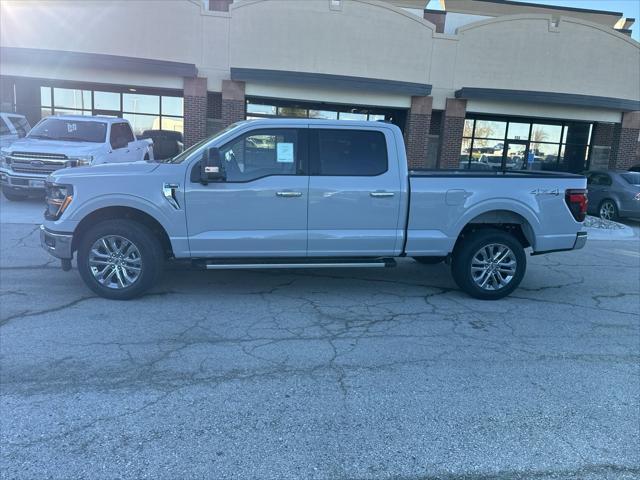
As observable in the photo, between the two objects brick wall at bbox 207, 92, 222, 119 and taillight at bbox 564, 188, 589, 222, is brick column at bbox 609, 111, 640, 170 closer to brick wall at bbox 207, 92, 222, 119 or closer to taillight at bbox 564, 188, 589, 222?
brick wall at bbox 207, 92, 222, 119

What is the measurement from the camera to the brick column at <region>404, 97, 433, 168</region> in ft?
61.1

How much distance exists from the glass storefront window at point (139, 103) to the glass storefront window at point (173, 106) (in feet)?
0.86

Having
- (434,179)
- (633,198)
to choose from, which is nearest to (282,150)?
(434,179)

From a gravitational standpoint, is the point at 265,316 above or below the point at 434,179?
below

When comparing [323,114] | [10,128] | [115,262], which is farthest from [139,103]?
[115,262]

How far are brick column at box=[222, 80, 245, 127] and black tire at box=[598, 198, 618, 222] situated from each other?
11691 millimetres

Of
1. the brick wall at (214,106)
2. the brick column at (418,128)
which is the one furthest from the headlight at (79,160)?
the brick column at (418,128)

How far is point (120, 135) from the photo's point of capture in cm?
1313

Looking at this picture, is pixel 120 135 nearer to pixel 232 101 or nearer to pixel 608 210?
pixel 232 101

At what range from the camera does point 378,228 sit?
19.2ft

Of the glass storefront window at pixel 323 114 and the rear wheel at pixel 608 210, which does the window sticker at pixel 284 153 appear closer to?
the rear wheel at pixel 608 210

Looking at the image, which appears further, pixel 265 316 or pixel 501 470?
pixel 265 316

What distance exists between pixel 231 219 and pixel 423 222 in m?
2.21

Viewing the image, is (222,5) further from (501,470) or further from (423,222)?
(501,470)
